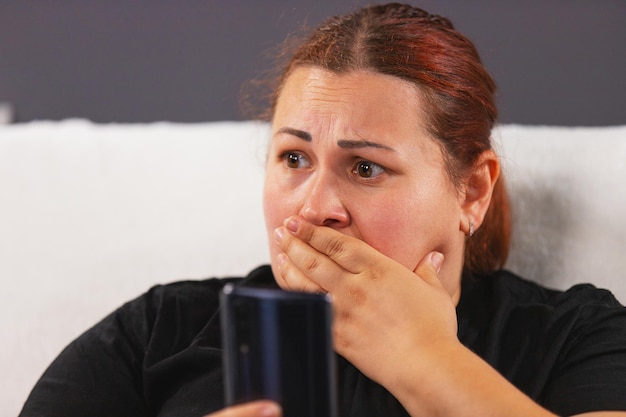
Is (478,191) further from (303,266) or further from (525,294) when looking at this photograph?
(303,266)

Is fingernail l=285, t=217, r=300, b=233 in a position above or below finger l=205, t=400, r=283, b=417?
above

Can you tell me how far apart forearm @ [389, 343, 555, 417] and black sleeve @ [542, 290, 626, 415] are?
0.13 metres

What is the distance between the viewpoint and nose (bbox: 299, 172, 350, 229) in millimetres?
1148

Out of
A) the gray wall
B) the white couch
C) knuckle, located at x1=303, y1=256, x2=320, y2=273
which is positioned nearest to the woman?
knuckle, located at x1=303, y1=256, x2=320, y2=273

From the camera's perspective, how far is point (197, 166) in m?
1.70

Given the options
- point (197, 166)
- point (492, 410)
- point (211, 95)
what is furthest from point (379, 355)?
point (211, 95)

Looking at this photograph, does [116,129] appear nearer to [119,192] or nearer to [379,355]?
[119,192]

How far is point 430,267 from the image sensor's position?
120 centimetres

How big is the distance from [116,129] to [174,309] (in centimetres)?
56

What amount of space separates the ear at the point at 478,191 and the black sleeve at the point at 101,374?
1.61ft

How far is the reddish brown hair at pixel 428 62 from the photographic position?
1.22 meters

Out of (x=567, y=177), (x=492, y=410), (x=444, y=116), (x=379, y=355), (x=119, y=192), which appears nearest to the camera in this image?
(x=492, y=410)

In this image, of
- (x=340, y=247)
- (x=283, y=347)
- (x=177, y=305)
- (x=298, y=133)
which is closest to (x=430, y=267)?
(x=340, y=247)

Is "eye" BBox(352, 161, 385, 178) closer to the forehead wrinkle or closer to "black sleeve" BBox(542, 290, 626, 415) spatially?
the forehead wrinkle
